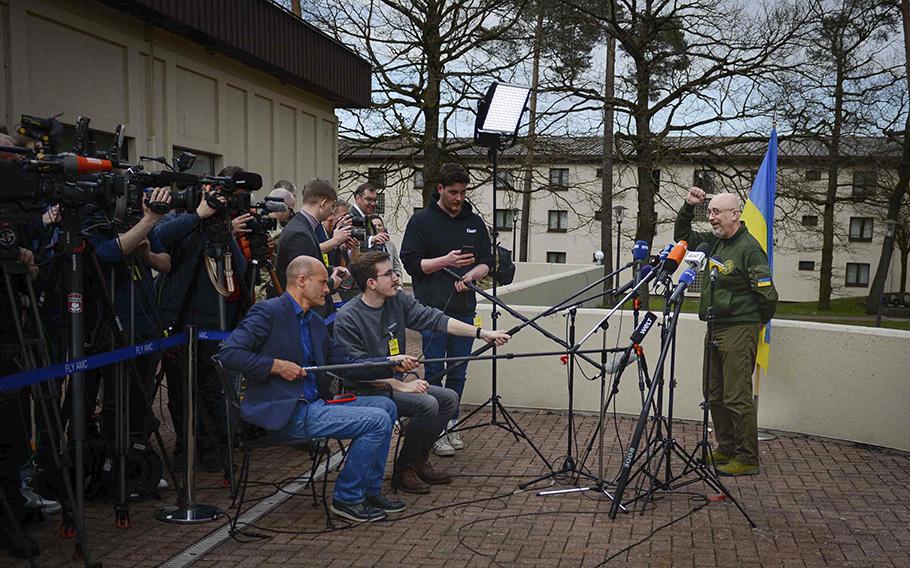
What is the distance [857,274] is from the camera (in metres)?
53.0

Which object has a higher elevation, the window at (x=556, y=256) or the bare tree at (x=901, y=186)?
the bare tree at (x=901, y=186)

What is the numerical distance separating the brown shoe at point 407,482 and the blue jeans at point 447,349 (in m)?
0.84

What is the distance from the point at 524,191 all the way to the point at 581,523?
18.4 m

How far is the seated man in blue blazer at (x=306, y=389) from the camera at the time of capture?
4.62 m

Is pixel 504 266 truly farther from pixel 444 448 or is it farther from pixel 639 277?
pixel 639 277

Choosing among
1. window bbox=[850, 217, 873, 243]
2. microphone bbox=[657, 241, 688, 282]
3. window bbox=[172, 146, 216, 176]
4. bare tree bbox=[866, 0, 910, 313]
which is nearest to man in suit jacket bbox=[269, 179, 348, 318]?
microphone bbox=[657, 241, 688, 282]

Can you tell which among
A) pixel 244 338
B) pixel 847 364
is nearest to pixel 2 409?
pixel 244 338

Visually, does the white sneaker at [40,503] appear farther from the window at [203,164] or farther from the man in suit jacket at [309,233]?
the window at [203,164]

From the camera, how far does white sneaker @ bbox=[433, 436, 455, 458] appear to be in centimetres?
640

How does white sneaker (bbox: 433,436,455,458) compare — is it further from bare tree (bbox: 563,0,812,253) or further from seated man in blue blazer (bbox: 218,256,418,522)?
bare tree (bbox: 563,0,812,253)

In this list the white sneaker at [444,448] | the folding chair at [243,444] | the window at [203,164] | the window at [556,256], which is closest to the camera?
the folding chair at [243,444]

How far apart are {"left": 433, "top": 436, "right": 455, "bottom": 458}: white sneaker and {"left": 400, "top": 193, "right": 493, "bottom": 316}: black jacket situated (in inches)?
37.4

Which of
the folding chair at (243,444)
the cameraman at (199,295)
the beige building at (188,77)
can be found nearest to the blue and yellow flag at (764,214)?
the folding chair at (243,444)

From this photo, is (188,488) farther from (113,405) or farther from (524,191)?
(524,191)
